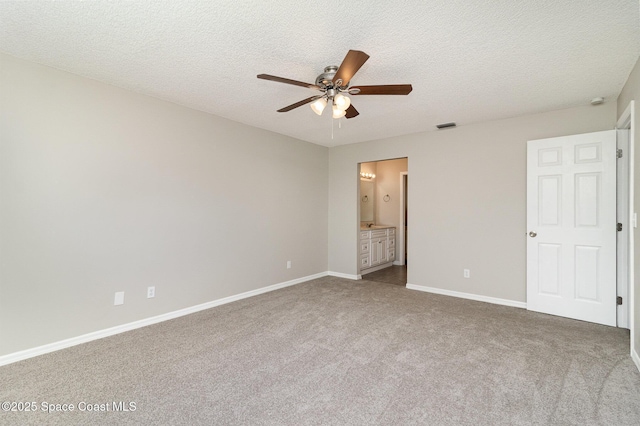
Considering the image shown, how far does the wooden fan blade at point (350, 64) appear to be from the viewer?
1.78 metres

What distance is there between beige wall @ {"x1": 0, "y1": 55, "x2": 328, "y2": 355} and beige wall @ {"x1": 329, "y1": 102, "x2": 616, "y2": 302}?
7.98 ft

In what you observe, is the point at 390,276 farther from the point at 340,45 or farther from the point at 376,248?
the point at 340,45

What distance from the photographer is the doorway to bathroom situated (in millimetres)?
5953

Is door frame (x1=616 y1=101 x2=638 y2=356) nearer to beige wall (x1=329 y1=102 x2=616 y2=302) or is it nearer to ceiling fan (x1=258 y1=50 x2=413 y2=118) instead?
beige wall (x1=329 y1=102 x2=616 y2=302)

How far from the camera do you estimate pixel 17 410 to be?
1729mm

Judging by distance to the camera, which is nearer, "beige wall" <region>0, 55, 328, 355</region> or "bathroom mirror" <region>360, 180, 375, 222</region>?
"beige wall" <region>0, 55, 328, 355</region>

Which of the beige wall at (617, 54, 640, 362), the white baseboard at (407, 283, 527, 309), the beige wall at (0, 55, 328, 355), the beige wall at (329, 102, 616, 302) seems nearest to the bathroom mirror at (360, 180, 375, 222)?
the beige wall at (329, 102, 616, 302)

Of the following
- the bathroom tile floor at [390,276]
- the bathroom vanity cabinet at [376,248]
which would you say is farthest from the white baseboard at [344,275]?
the bathroom vanity cabinet at [376,248]

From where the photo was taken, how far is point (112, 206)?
111 inches

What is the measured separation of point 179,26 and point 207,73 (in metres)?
0.65

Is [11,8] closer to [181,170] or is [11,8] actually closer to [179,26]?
[179,26]

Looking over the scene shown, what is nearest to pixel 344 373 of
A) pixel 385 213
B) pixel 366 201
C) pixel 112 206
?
pixel 112 206

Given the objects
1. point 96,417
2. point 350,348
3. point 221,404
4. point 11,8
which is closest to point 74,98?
point 11,8

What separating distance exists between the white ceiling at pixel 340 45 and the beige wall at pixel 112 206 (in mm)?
329
